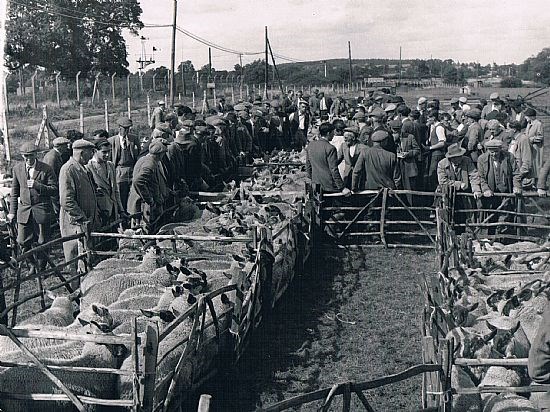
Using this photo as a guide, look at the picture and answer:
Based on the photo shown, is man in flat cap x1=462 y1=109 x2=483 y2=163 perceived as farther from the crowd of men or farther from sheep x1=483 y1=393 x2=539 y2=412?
sheep x1=483 y1=393 x2=539 y2=412

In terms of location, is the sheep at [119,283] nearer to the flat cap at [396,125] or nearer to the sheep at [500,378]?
the sheep at [500,378]

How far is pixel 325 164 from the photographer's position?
44.9ft

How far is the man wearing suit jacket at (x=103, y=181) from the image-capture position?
11373mm

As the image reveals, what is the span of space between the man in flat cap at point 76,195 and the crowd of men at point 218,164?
0.05 feet

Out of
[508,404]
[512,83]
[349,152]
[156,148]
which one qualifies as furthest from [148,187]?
[512,83]

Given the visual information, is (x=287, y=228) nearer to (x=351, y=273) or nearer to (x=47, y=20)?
(x=351, y=273)

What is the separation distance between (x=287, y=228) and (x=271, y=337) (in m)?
2.22

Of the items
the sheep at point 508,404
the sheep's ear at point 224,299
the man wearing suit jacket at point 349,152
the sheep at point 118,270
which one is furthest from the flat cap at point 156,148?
the sheep at point 508,404

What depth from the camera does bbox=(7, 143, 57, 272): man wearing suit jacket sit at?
11.5m

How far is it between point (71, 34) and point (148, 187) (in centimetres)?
3494

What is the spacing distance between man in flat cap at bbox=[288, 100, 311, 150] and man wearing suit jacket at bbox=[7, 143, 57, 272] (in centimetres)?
1242

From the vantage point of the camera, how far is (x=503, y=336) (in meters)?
6.75

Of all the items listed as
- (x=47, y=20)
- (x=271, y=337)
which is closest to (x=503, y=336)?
(x=271, y=337)

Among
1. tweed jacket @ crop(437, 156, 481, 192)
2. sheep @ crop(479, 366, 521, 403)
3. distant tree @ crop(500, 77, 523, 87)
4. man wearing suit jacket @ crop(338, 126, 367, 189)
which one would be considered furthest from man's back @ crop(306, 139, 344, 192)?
distant tree @ crop(500, 77, 523, 87)
